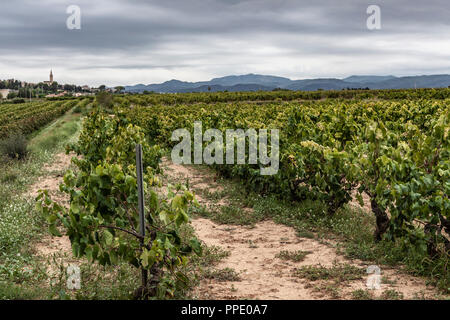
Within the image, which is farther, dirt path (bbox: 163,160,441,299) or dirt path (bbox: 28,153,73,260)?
dirt path (bbox: 28,153,73,260)

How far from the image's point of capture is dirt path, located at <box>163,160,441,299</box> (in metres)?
4.52

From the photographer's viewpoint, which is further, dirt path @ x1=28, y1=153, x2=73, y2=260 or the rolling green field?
dirt path @ x1=28, y1=153, x2=73, y2=260

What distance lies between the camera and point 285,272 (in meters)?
5.26

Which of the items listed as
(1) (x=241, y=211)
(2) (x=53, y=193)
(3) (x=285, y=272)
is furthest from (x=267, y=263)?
(2) (x=53, y=193)

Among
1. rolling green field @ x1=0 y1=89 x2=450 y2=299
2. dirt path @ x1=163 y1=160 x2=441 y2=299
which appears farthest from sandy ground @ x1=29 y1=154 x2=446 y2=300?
rolling green field @ x1=0 y1=89 x2=450 y2=299

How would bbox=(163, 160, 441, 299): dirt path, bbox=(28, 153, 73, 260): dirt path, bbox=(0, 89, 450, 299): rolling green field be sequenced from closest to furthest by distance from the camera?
bbox=(0, 89, 450, 299): rolling green field
bbox=(163, 160, 441, 299): dirt path
bbox=(28, 153, 73, 260): dirt path

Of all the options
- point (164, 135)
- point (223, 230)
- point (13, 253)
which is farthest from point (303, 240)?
point (164, 135)

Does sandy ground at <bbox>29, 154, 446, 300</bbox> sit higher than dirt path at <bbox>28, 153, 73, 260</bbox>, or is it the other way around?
dirt path at <bbox>28, 153, 73, 260</bbox>

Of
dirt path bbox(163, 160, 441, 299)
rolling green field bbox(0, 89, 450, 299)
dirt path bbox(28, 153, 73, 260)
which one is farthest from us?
dirt path bbox(28, 153, 73, 260)

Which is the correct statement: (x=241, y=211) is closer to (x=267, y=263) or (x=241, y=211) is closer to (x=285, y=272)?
(x=267, y=263)

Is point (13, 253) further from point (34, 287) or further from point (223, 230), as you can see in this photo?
point (223, 230)

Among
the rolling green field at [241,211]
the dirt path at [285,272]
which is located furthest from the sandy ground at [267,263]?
the rolling green field at [241,211]

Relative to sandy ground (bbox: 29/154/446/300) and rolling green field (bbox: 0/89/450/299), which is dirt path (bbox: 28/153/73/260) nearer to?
sandy ground (bbox: 29/154/446/300)

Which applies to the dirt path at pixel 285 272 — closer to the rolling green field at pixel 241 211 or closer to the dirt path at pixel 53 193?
the rolling green field at pixel 241 211
